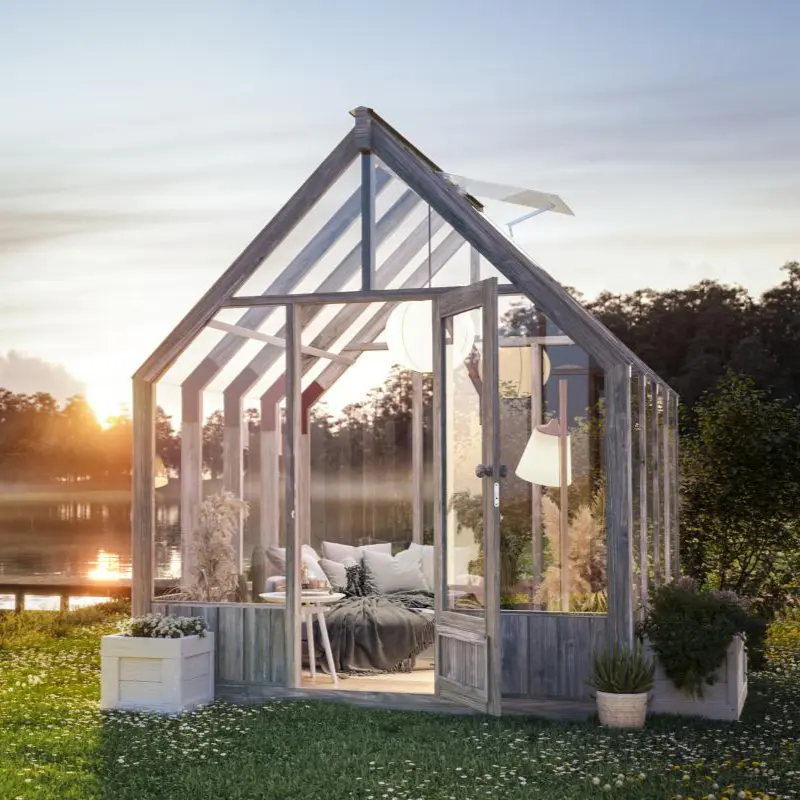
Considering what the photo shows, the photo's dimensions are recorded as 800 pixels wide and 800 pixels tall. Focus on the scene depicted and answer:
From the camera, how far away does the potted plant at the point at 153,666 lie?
755 centimetres

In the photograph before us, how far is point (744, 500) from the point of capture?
11.3 m

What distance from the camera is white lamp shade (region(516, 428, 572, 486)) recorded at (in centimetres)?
784

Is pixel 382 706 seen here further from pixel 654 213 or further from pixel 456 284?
pixel 654 213

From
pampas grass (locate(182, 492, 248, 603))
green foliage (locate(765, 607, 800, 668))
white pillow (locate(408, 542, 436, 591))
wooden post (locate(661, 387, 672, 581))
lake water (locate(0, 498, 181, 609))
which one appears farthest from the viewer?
lake water (locate(0, 498, 181, 609))

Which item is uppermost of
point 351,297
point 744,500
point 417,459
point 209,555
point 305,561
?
point 351,297

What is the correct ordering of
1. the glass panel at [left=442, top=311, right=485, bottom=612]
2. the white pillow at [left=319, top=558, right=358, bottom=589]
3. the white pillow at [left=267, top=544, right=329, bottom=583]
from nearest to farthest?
the glass panel at [left=442, top=311, right=485, bottom=612]
the white pillow at [left=267, top=544, right=329, bottom=583]
the white pillow at [left=319, top=558, right=358, bottom=589]

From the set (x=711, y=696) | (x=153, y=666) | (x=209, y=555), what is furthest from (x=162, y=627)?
(x=711, y=696)

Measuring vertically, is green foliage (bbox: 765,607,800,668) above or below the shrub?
below

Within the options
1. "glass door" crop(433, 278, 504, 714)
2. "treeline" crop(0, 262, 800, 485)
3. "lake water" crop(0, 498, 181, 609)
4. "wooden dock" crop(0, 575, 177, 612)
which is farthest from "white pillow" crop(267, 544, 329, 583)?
"lake water" crop(0, 498, 181, 609)

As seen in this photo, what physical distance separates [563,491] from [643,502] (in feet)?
2.03

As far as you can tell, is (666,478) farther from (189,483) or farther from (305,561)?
(189,483)

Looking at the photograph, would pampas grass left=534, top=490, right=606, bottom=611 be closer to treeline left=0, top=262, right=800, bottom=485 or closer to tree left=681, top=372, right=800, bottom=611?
tree left=681, top=372, right=800, bottom=611

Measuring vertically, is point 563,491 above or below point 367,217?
below

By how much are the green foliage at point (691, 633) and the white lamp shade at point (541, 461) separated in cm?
97
